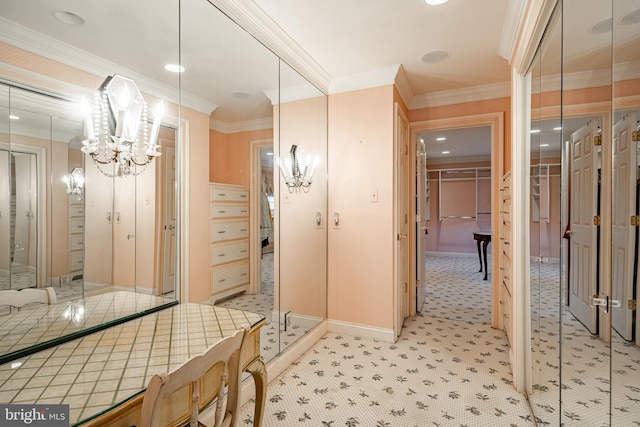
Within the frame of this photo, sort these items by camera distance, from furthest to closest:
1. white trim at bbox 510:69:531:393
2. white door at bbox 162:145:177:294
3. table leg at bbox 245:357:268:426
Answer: white trim at bbox 510:69:531:393
white door at bbox 162:145:177:294
table leg at bbox 245:357:268:426

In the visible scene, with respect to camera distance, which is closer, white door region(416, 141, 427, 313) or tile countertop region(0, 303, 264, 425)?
tile countertop region(0, 303, 264, 425)

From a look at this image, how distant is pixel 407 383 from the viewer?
7.23 feet

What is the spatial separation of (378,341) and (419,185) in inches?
75.8

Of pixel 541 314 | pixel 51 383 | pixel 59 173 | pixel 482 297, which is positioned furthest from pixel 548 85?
pixel 482 297

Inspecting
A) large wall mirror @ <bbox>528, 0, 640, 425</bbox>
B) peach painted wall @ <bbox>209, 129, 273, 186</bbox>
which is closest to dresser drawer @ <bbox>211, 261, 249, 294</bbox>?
peach painted wall @ <bbox>209, 129, 273, 186</bbox>

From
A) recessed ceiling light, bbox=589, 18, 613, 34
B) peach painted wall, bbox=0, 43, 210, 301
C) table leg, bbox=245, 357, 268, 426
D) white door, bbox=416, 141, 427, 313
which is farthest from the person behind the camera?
white door, bbox=416, 141, 427, 313

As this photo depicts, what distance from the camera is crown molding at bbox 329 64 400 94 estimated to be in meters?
2.83

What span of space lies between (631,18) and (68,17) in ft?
6.04

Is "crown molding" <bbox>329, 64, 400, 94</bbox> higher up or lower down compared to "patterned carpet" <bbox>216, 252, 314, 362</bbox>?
higher up

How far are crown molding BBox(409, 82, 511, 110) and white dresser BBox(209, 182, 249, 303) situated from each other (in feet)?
7.87

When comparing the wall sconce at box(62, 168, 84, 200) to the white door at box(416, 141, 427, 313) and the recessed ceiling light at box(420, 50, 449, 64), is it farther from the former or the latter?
the white door at box(416, 141, 427, 313)

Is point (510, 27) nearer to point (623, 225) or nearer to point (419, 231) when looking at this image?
point (623, 225)

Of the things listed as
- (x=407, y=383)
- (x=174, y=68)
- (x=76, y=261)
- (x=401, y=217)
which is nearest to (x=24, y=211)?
(x=76, y=261)

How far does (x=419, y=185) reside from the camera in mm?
3824
